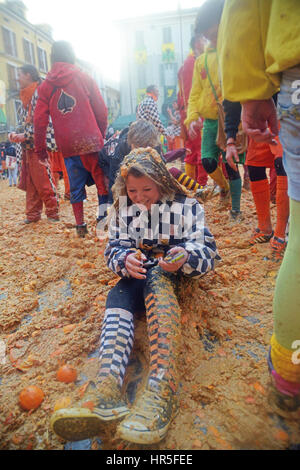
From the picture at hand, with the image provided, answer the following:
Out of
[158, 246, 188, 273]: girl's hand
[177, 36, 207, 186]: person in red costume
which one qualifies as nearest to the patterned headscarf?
[158, 246, 188, 273]: girl's hand

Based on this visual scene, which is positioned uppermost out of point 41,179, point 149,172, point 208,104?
point 208,104

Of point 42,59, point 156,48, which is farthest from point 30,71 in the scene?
point 156,48

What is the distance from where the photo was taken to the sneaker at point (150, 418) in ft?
3.51

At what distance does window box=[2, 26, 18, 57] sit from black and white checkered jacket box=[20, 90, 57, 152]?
76.4 ft

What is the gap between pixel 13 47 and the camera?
2366cm

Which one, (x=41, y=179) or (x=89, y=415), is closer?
(x=89, y=415)

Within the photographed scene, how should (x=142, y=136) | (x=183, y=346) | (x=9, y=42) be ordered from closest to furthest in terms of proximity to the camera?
(x=183, y=346)
(x=142, y=136)
(x=9, y=42)

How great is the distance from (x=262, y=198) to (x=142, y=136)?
1193mm

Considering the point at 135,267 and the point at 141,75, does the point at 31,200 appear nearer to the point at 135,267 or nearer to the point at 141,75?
the point at 135,267

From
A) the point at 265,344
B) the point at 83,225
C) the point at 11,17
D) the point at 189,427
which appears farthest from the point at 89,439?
the point at 11,17

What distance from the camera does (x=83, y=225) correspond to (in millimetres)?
3777

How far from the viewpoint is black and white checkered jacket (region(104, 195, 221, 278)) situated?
1.89 m
